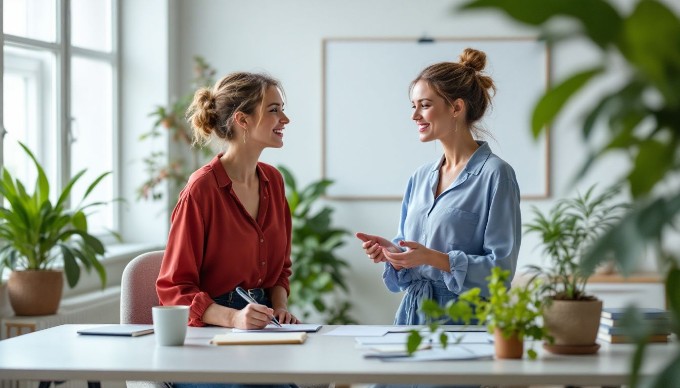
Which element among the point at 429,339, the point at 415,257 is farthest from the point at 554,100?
the point at 415,257

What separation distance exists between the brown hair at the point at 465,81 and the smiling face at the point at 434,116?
0.02 metres

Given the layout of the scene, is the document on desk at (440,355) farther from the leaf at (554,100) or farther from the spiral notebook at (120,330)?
the leaf at (554,100)

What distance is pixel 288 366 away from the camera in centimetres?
184

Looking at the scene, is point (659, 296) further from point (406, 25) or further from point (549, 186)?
point (406, 25)

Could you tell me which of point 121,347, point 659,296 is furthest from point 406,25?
point 121,347

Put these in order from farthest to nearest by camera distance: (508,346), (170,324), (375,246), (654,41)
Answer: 1. (375,246)
2. (170,324)
3. (508,346)
4. (654,41)

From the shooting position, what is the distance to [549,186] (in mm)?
5207

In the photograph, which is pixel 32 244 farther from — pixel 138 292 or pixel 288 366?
pixel 288 366

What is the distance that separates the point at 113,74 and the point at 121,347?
326 cm

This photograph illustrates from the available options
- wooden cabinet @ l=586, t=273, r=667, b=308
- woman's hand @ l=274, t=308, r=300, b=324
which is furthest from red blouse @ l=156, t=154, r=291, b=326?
wooden cabinet @ l=586, t=273, r=667, b=308

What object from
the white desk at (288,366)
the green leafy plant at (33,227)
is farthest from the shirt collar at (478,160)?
the green leafy plant at (33,227)

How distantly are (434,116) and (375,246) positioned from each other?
0.54 m

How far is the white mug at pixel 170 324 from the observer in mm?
2100

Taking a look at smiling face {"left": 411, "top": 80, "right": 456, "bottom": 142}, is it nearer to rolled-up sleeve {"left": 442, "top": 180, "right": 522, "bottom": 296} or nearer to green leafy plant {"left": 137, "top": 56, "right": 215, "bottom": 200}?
rolled-up sleeve {"left": 442, "top": 180, "right": 522, "bottom": 296}
